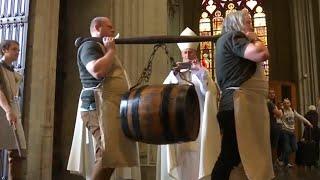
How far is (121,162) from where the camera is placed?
318 centimetres

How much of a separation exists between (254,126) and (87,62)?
49.2 inches

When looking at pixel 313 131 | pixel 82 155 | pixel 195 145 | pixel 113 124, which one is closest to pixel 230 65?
pixel 113 124

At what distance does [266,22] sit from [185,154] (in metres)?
14.8

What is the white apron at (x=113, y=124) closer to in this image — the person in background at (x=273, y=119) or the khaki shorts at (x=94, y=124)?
the khaki shorts at (x=94, y=124)

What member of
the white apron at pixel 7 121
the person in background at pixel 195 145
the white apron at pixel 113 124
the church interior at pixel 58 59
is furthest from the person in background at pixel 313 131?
the white apron at pixel 113 124

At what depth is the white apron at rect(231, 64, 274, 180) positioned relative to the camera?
3285 millimetres

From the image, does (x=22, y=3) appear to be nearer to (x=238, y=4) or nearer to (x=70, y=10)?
(x=70, y=10)

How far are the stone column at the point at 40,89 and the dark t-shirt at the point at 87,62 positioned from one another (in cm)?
194

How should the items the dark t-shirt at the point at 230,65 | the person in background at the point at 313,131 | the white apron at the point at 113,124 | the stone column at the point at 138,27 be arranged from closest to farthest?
1. the white apron at the point at 113,124
2. the dark t-shirt at the point at 230,65
3. the stone column at the point at 138,27
4. the person in background at the point at 313,131

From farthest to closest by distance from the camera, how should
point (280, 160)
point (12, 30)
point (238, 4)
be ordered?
point (238, 4) → point (280, 160) → point (12, 30)

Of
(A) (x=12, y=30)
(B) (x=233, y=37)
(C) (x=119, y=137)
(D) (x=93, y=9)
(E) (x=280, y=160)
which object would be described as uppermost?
(D) (x=93, y=9)

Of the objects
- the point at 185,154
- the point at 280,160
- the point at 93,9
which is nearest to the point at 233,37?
the point at 185,154

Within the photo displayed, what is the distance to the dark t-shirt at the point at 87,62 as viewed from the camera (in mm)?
3223

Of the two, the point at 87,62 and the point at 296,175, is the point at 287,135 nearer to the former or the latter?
the point at 296,175
